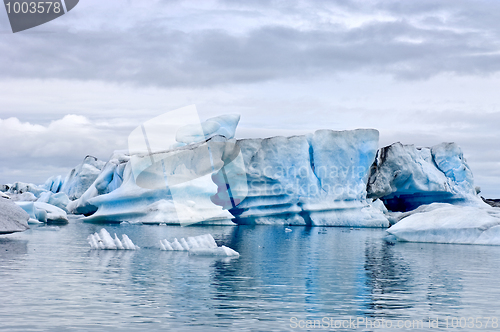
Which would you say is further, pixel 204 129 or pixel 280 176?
pixel 204 129

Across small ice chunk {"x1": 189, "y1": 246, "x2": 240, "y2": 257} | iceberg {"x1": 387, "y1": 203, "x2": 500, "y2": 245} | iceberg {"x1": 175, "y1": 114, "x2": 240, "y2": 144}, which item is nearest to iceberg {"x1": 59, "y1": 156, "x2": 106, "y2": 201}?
iceberg {"x1": 175, "y1": 114, "x2": 240, "y2": 144}

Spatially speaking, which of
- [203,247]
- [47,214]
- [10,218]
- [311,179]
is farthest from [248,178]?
[203,247]

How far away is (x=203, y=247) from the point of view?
41.4 feet

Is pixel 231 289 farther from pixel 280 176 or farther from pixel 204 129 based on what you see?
pixel 204 129

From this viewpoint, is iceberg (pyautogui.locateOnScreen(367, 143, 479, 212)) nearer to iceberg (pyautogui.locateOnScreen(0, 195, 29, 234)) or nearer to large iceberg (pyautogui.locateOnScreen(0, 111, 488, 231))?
large iceberg (pyautogui.locateOnScreen(0, 111, 488, 231))

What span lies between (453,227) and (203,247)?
349 inches

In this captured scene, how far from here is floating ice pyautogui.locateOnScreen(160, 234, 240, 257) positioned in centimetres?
1216

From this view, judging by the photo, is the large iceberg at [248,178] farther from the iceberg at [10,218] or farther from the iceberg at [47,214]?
the iceberg at [10,218]

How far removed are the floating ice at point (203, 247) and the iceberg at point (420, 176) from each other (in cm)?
1930

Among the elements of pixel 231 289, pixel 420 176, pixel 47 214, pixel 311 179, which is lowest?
pixel 420 176

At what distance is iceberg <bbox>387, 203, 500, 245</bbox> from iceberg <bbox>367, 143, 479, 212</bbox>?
12.2 metres

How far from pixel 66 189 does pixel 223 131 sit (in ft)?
61.3

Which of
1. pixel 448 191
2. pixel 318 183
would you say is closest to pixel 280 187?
pixel 318 183

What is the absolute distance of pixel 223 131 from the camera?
2983 cm
